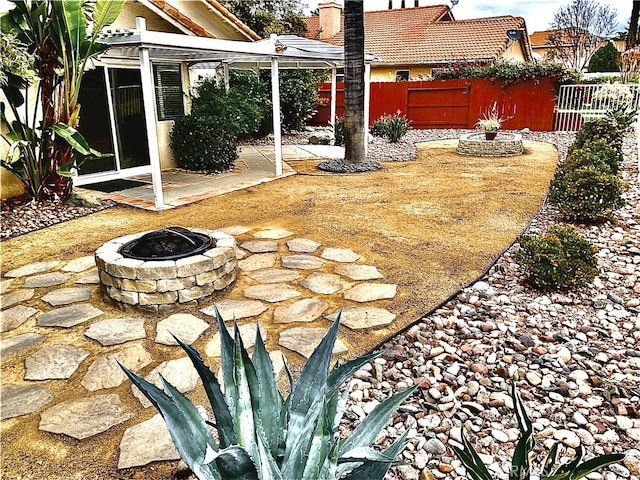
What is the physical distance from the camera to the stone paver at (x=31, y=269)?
15.3ft

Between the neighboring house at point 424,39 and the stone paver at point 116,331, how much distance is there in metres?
18.7

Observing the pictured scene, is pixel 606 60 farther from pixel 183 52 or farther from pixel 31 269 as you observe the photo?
pixel 31 269

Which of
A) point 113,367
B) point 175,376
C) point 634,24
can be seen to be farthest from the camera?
point 634,24

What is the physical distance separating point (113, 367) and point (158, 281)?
33.0 inches

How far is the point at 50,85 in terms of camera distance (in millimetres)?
6598

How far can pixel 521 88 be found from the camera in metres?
16.3

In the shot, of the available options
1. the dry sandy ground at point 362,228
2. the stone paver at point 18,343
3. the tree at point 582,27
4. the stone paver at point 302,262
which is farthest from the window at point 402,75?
the stone paver at point 18,343

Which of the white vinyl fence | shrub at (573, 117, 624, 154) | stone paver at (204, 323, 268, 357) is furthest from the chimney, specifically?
stone paver at (204, 323, 268, 357)

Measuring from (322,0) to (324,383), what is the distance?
2740cm

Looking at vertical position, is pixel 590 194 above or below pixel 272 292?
above

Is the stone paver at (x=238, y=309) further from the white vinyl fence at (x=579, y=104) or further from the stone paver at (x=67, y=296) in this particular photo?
the white vinyl fence at (x=579, y=104)

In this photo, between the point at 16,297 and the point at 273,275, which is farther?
the point at 273,275

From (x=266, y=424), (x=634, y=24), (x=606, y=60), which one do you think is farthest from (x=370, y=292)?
(x=634, y=24)

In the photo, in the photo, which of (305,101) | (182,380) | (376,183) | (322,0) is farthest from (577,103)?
(182,380)
